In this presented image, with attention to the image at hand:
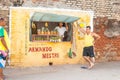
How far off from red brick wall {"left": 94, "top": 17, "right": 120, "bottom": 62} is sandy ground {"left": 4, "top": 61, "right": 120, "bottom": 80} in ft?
3.21

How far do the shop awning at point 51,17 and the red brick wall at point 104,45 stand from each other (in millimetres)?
1326

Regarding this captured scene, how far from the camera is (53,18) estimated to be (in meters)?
14.3

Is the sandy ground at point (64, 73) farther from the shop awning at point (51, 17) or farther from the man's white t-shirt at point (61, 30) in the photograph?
the shop awning at point (51, 17)

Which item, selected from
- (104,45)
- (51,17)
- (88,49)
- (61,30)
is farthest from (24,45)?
(104,45)

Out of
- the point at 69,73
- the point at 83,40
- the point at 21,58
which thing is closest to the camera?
the point at 69,73

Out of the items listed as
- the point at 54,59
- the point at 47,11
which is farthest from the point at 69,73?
the point at 47,11

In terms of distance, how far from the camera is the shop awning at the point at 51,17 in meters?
14.0

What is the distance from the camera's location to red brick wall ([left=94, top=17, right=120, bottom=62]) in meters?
15.5

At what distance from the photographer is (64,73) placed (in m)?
12.7

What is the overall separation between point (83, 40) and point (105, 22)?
51.5 inches

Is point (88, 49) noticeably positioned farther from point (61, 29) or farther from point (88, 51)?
point (61, 29)

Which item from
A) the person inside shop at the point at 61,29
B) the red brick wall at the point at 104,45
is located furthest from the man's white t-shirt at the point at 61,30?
the red brick wall at the point at 104,45

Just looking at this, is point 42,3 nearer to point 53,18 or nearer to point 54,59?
point 53,18

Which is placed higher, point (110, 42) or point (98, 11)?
point (98, 11)
